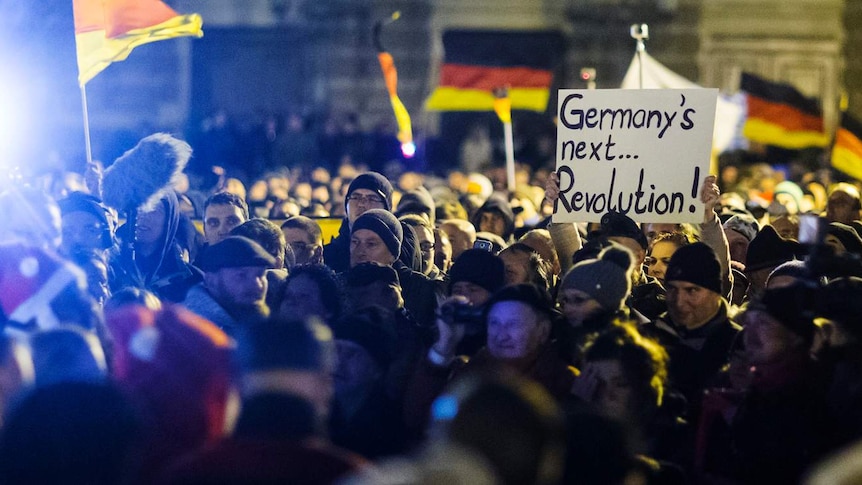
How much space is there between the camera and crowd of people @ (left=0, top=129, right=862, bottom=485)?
11.4 ft

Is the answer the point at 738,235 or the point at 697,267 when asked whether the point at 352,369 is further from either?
the point at 738,235

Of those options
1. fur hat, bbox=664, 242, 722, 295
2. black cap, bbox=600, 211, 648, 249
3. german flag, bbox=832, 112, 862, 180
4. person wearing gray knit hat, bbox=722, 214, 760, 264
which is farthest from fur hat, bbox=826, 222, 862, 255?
german flag, bbox=832, 112, 862, 180

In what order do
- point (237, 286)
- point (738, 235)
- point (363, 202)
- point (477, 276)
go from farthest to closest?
point (738, 235)
point (363, 202)
point (477, 276)
point (237, 286)

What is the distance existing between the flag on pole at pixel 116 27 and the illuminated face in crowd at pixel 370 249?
2.74 meters

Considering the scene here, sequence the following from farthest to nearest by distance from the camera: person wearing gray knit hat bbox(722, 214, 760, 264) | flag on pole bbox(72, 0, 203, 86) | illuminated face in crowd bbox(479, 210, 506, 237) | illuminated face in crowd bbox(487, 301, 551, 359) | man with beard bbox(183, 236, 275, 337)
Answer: illuminated face in crowd bbox(479, 210, 506, 237) → flag on pole bbox(72, 0, 203, 86) → person wearing gray knit hat bbox(722, 214, 760, 264) → man with beard bbox(183, 236, 275, 337) → illuminated face in crowd bbox(487, 301, 551, 359)

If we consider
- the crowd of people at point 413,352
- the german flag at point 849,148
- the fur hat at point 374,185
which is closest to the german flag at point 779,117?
→ the german flag at point 849,148

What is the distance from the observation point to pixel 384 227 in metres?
7.48

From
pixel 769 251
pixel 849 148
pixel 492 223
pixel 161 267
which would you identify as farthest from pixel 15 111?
pixel 769 251

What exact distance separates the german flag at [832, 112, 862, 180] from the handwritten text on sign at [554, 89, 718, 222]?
608cm

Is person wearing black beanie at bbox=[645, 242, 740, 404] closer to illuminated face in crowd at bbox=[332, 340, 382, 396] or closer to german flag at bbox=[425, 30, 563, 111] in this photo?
illuminated face in crowd at bbox=[332, 340, 382, 396]

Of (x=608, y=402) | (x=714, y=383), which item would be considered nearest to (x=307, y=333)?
(x=608, y=402)

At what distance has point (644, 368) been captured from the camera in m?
5.14

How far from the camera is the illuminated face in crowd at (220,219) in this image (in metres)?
8.67

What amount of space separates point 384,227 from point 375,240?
0.26 feet
